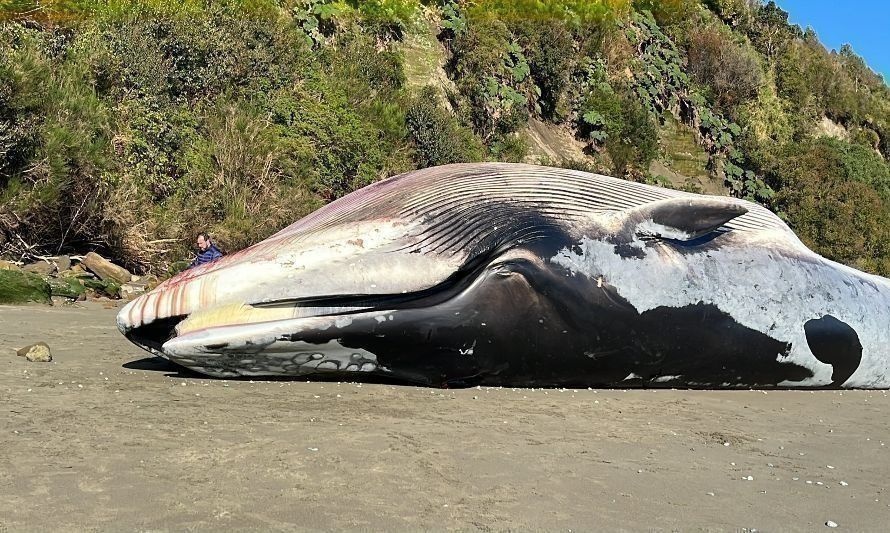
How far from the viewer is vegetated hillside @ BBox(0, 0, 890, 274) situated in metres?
12.2

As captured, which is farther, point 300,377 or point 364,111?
point 364,111

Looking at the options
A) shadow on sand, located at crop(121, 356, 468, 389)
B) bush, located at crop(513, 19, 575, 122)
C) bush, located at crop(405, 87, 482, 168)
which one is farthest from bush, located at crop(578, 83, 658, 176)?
shadow on sand, located at crop(121, 356, 468, 389)

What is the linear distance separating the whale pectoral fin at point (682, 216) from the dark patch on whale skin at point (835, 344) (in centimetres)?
108

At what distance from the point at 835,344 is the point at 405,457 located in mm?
4143

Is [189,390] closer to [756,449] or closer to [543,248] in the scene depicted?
[543,248]

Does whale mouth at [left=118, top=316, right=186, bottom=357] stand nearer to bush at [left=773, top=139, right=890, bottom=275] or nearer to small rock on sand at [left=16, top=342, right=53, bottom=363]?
small rock on sand at [left=16, top=342, right=53, bottom=363]

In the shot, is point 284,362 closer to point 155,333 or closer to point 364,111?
point 155,333

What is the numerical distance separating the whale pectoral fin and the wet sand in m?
1.19

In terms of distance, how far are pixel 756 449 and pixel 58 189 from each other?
1028 centimetres

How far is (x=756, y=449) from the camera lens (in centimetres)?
444

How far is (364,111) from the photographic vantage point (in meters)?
18.2

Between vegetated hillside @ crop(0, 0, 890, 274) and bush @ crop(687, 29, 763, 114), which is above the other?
bush @ crop(687, 29, 763, 114)

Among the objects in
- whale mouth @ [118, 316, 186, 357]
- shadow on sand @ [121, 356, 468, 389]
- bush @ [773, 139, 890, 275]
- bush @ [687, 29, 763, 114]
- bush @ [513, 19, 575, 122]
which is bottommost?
shadow on sand @ [121, 356, 468, 389]

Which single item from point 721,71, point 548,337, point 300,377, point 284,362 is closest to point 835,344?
point 548,337
